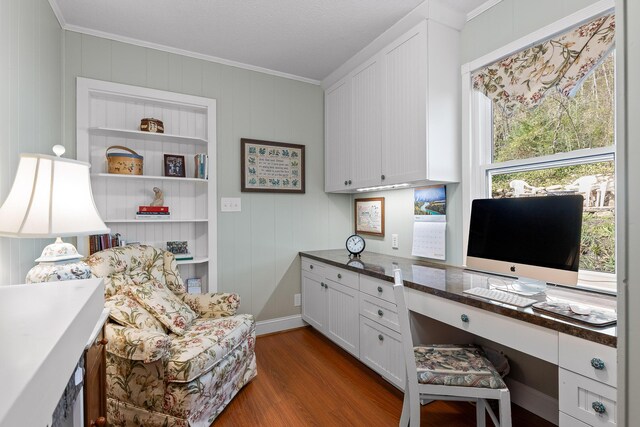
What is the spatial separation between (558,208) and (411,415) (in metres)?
1.15

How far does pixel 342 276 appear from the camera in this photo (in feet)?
8.34

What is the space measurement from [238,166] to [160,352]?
183cm

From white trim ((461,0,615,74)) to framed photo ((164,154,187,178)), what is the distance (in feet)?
7.65

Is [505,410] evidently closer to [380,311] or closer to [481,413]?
[481,413]

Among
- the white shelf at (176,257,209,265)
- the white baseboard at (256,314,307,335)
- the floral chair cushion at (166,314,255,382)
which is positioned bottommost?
the white baseboard at (256,314,307,335)

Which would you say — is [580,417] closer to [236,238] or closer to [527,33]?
[527,33]

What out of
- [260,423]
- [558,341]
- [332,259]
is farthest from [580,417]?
[332,259]

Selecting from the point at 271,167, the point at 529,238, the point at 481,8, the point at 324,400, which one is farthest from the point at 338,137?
the point at 324,400

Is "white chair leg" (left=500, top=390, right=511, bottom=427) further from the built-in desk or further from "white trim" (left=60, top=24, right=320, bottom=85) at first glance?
"white trim" (left=60, top=24, right=320, bottom=85)

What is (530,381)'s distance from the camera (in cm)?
187

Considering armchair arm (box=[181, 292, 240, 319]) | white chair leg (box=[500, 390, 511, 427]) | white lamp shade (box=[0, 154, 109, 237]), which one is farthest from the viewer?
armchair arm (box=[181, 292, 240, 319])

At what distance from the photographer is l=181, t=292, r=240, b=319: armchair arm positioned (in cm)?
231

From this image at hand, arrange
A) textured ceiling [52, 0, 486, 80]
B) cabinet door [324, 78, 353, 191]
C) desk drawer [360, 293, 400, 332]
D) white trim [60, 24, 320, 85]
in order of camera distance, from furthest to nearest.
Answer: cabinet door [324, 78, 353, 191] < white trim [60, 24, 320, 85] < textured ceiling [52, 0, 486, 80] < desk drawer [360, 293, 400, 332]

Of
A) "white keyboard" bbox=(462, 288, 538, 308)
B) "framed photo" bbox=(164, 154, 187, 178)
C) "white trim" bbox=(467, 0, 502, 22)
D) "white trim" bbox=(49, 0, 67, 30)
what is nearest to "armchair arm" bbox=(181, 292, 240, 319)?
"framed photo" bbox=(164, 154, 187, 178)
